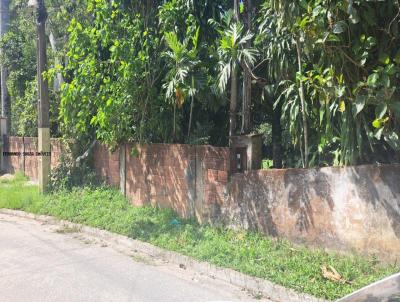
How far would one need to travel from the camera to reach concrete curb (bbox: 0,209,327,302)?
5.57 m

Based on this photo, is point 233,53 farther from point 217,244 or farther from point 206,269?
point 206,269

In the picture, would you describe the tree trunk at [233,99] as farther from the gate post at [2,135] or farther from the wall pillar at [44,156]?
the gate post at [2,135]

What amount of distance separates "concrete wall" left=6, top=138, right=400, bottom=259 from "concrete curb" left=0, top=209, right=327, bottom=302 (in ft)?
3.76

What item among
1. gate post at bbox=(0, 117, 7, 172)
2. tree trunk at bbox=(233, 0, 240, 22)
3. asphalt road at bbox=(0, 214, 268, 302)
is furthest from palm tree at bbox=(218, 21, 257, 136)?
gate post at bbox=(0, 117, 7, 172)

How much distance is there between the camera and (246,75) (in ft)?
26.3

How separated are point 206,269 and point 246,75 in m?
3.30

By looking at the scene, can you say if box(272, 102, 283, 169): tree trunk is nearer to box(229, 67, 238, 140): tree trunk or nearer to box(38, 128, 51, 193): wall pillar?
box(229, 67, 238, 140): tree trunk

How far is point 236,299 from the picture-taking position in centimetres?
568

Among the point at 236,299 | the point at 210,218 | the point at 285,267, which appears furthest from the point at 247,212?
the point at 236,299

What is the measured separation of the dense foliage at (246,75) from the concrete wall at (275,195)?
366 millimetres

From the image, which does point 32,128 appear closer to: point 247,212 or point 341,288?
point 247,212

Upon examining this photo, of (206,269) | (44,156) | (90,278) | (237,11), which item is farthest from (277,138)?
(44,156)

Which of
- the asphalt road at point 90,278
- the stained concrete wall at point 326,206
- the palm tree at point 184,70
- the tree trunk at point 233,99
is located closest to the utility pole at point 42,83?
the asphalt road at point 90,278

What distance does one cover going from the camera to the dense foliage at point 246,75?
19.3 ft
